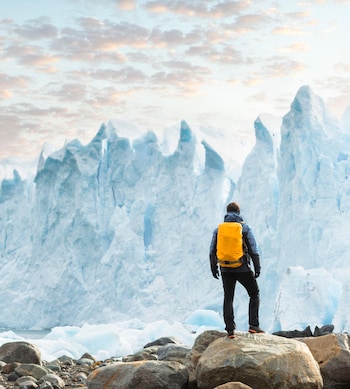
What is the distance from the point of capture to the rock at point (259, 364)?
5273 mm

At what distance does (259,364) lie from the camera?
17.3 ft

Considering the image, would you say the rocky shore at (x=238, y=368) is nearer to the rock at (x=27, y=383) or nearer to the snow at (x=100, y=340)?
the rock at (x=27, y=383)

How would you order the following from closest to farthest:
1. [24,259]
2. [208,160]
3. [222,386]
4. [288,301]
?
[222,386] < [288,301] < [208,160] < [24,259]

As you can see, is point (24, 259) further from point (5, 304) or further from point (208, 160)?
point (208, 160)

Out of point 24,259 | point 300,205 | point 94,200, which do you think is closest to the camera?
point 300,205

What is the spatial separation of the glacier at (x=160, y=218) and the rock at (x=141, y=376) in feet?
57.7

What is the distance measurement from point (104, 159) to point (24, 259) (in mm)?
7210

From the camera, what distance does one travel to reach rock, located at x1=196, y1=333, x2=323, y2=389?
5.27 metres

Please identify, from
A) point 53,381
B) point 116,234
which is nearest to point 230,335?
point 53,381

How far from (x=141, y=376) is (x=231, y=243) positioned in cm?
145

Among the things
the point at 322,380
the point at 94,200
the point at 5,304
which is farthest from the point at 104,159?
the point at 322,380

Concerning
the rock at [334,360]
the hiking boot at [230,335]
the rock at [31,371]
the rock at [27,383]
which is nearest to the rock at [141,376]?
the hiking boot at [230,335]

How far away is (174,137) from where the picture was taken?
3697 cm

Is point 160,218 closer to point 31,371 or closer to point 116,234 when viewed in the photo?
point 116,234
